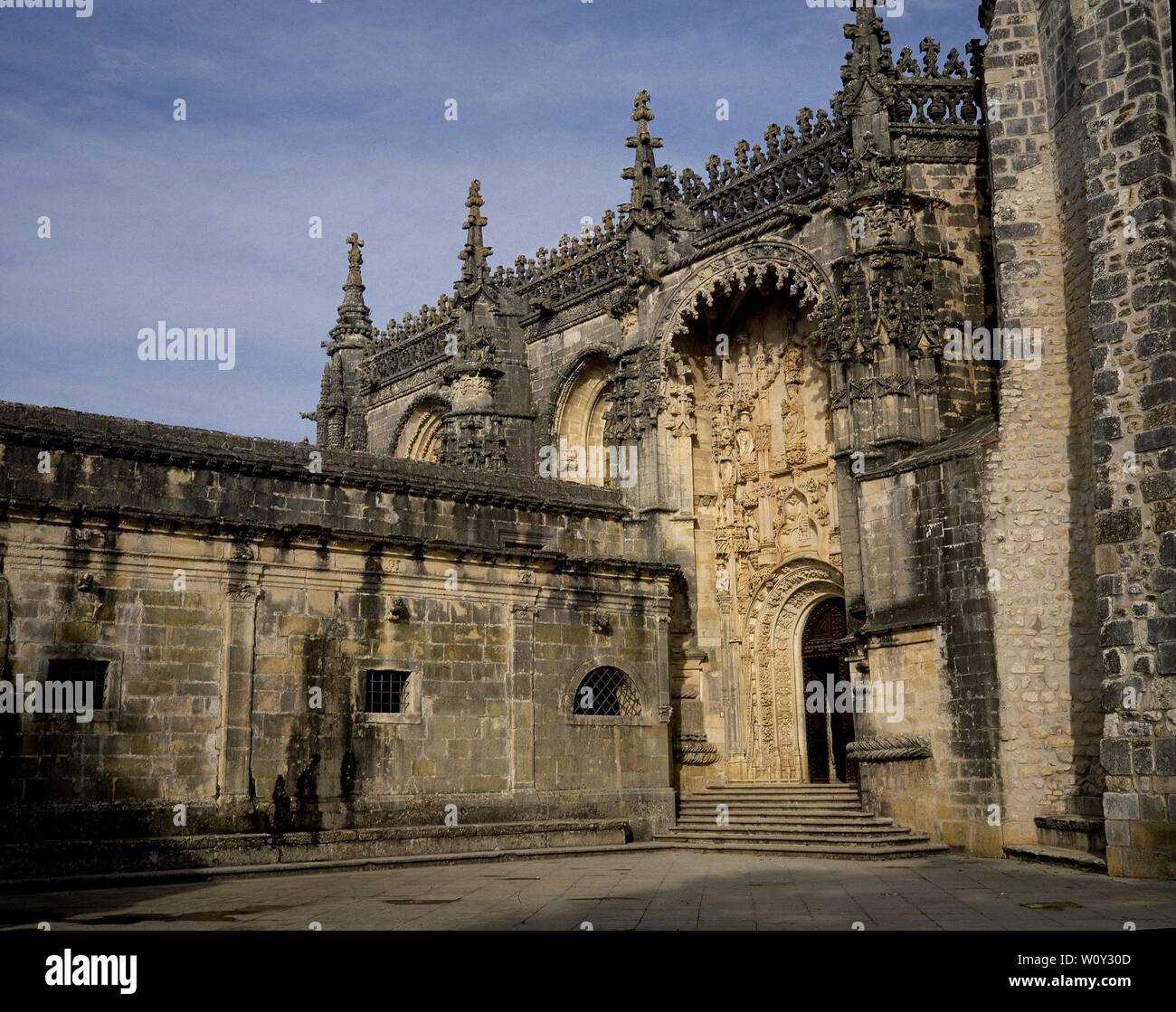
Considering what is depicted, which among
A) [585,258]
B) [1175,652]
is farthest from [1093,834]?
[585,258]

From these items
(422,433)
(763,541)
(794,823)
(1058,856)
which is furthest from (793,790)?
(422,433)

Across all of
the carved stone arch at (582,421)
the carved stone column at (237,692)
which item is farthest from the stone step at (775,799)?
the carved stone column at (237,692)

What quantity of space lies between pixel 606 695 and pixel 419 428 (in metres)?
14.7

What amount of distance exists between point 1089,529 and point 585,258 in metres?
14.8

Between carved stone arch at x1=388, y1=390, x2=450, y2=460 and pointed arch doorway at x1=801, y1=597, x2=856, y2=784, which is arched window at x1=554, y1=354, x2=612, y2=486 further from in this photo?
pointed arch doorway at x1=801, y1=597, x2=856, y2=784

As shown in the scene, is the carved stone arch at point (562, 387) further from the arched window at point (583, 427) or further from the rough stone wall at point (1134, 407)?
the rough stone wall at point (1134, 407)

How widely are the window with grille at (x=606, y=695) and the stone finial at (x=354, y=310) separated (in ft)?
62.4

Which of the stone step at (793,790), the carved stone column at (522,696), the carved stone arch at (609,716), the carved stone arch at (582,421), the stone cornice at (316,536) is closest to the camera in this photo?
the stone cornice at (316,536)

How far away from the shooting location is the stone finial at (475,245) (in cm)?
3083

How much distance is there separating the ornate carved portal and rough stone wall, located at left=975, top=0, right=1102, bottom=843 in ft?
16.6

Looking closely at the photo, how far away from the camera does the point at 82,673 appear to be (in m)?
18.3

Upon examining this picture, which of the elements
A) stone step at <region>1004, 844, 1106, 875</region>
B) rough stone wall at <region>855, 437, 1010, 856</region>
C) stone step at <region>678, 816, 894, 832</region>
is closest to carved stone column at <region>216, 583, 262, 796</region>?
stone step at <region>678, 816, 894, 832</region>

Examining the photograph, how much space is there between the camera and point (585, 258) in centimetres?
3016
